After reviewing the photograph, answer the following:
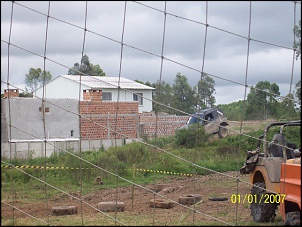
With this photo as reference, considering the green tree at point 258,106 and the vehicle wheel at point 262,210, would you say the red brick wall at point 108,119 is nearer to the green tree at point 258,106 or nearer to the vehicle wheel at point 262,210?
the green tree at point 258,106

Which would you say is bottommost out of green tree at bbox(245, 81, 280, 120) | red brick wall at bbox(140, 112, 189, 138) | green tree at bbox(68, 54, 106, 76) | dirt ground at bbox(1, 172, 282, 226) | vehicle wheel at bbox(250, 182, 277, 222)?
dirt ground at bbox(1, 172, 282, 226)

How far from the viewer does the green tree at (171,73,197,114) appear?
17566 mm

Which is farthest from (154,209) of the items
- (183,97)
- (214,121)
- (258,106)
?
(214,121)

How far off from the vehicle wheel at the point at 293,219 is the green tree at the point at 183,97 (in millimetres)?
8783

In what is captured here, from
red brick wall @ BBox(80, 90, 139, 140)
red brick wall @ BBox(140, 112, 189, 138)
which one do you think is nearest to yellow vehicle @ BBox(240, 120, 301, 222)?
red brick wall @ BBox(80, 90, 139, 140)

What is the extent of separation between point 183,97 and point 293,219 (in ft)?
36.9

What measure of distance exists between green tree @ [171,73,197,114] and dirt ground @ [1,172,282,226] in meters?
2.10

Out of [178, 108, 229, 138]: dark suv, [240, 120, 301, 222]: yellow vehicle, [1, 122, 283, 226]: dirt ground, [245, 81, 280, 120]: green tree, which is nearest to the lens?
[240, 120, 301, 222]: yellow vehicle

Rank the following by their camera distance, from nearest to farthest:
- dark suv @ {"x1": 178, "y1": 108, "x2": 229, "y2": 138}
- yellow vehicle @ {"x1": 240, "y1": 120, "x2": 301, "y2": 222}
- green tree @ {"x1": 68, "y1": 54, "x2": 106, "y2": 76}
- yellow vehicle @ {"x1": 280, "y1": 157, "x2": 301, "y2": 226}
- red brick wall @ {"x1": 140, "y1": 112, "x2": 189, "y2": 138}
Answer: yellow vehicle @ {"x1": 280, "y1": 157, "x2": 301, "y2": 226} → yellow vehicle @ {"x1": 240, "y1": 120, "x2": 301, "y2": 222} → green tree @ {"x1": 68, "y1": 54, "x2": 106, "y2": 76} → red brick wall @ {"x1": 140, "y1": 112, "x2": 189, "y2": 138} → dark suv @ {"x1": 178, "y1": 108, "x2": 229, "y2": 138}

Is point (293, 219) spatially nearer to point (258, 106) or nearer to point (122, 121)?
point (258, 106)

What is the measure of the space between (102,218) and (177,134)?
15.5m

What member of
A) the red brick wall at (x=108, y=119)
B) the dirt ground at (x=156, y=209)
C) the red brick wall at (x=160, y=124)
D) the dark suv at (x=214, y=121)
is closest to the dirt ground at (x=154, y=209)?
the dirt ground at (x=156, y=209)

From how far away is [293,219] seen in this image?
789 centimetres

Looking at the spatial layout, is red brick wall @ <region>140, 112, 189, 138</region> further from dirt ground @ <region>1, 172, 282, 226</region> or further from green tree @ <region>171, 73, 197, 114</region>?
dirt ground @ <region>1, 172, 282, 226</region>
